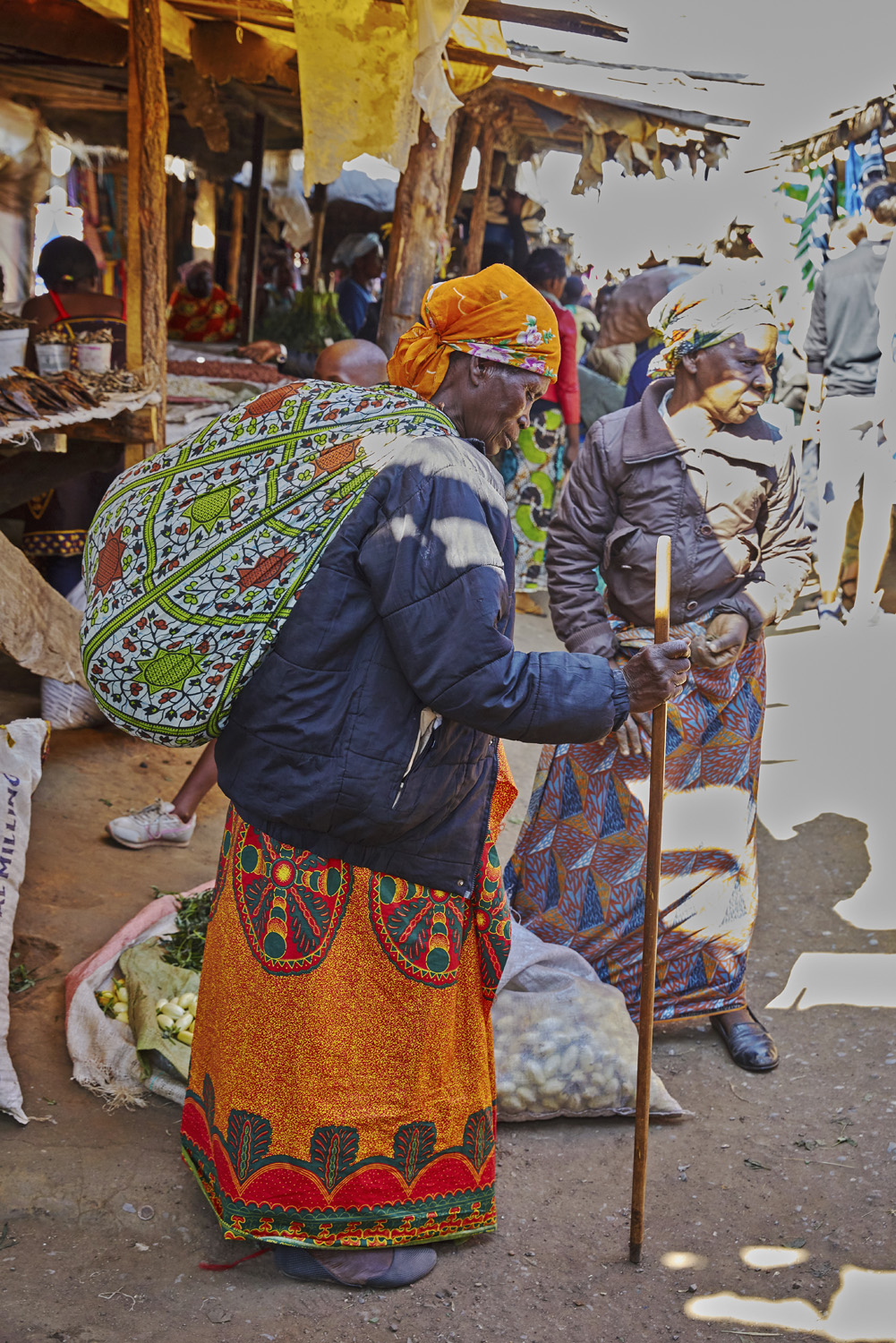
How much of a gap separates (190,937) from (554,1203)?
4.25ft

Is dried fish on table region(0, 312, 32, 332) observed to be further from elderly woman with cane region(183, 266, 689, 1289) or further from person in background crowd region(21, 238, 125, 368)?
elderly woman with cane region(183, 266, 689, 1289)

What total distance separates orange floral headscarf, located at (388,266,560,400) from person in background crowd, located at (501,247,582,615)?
5819 millimetres

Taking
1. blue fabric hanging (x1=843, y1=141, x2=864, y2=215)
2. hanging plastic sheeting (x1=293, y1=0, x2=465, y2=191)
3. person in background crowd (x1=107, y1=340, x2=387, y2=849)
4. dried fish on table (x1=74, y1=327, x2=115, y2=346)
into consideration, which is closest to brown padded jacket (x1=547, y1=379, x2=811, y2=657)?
person in background crowd (x1=107, y1=340, x2=387, y2=849)

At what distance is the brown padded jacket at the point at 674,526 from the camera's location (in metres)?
3.26

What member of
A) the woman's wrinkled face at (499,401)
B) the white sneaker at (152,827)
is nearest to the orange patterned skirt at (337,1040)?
the woman's wrinkled face at (499,401)

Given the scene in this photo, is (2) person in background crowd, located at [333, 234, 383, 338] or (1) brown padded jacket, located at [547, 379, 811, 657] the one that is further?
(2) person in background crowd, located at [333, 234, 383, 338]

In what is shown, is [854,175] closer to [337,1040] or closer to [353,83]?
[353,83]

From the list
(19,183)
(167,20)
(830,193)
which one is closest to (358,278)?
(19,183)

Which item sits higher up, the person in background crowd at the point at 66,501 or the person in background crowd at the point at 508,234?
the person in background crowd at the point at 508,234

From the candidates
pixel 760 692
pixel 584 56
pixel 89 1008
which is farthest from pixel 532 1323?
pixel 584 56

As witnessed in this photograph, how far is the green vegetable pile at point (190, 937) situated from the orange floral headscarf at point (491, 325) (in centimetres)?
181

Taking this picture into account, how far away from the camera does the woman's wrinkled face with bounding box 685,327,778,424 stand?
314 cm

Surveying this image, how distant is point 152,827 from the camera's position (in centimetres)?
435

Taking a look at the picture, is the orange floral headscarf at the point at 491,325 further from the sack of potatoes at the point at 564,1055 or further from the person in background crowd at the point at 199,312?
the person in background crowd at the point at 199,312
